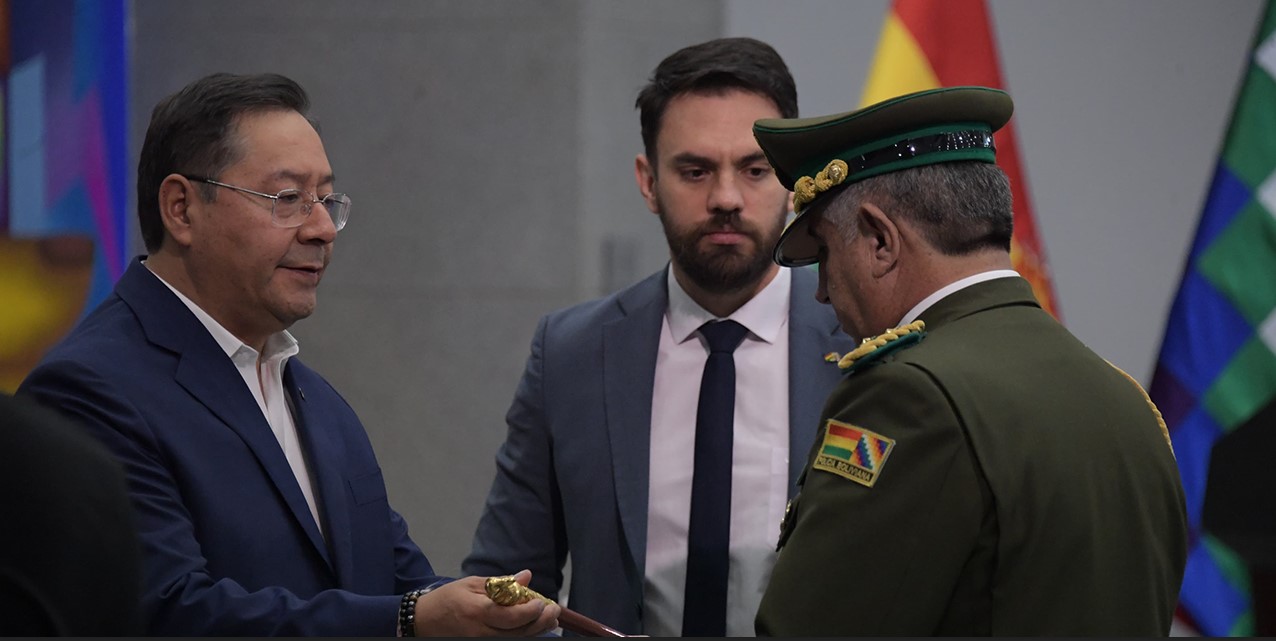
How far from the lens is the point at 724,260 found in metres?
2.24

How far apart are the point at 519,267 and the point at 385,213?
0.37 m

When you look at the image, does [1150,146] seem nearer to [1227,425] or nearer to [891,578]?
[1227,425]

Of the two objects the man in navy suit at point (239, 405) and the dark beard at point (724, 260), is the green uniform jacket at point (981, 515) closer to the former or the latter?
the man in navy suit at point (239, 405)

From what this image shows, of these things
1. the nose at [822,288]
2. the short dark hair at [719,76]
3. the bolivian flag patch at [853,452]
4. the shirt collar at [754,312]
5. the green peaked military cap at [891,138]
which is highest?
the short dark hair at [719,76]

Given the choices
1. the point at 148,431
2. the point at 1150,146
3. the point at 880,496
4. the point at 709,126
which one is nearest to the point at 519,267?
the point at 709,126

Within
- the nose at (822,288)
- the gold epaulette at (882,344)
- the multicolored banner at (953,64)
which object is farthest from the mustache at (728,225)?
the multicolored banner at (953,64)

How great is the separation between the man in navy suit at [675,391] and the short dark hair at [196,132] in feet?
2.22

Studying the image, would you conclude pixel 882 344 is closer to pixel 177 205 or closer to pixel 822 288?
pixel 822 288

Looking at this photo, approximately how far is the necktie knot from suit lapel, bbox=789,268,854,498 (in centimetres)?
8

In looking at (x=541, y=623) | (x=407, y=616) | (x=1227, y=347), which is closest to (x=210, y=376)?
(x=407, y=616)

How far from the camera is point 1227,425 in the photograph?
3.36 metres

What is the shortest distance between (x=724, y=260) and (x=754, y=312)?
0.12 meters

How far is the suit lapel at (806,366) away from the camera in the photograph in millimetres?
2186

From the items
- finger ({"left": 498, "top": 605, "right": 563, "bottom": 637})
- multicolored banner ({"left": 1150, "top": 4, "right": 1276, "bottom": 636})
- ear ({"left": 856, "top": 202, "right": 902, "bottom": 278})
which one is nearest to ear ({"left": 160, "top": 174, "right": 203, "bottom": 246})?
finger ({"left": 498, "top": 605, "right": 563, "bottom": 637})
